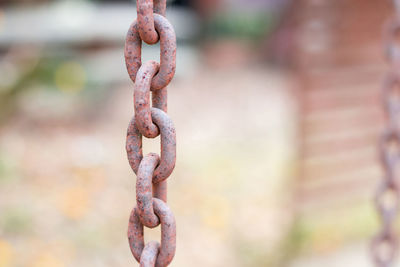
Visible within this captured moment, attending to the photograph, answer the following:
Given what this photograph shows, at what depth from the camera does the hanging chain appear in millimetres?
625

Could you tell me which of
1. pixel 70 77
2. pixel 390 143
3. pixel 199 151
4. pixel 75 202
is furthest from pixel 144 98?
Answer: pixel 70 77

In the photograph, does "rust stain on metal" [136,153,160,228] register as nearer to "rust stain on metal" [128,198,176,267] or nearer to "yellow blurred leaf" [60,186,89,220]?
"rust stain on metal" [128,198,176,267]

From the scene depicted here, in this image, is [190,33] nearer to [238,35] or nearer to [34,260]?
[238,35]

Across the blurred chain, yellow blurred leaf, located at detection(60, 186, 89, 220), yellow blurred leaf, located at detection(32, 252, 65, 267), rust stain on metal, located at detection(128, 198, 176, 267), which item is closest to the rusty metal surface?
rust stain on metal, located at detection(128, 198, 176, 267)

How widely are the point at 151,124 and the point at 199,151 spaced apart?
13.6 ft

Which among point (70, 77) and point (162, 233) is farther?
point (70, 77)

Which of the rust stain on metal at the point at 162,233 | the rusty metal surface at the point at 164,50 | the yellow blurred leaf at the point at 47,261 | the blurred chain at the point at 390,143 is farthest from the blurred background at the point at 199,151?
the rusty metal surface at the point at 164,50

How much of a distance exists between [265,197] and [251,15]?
5.84m

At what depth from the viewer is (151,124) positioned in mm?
634

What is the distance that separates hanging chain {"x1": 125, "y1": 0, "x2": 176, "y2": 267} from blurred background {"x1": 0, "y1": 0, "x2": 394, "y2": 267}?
2339mm

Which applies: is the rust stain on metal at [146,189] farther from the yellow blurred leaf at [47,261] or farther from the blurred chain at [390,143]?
the yellow blurred leaf at [47,261]

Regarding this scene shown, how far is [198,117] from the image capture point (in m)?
5.88

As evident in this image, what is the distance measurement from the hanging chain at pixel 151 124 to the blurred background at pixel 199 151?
92.1 inches

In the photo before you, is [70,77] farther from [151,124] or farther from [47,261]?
[151,124]
